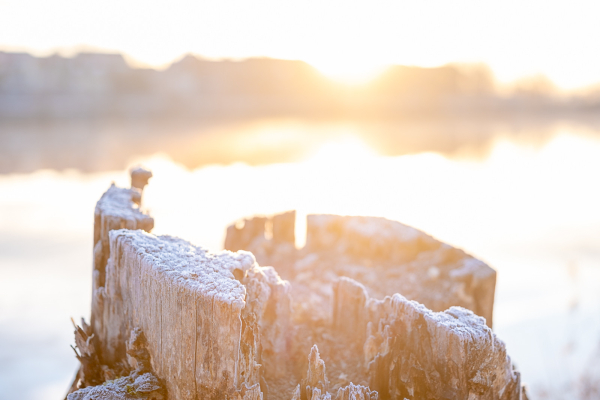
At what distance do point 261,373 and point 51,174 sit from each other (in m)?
26.7

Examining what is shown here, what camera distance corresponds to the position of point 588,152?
41.9 meters

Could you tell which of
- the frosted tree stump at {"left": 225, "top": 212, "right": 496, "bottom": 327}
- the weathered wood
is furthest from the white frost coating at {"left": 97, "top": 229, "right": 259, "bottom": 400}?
the frosted tree stump at {"left": 225, "top": 212, "right": 496, "bottom": 327}

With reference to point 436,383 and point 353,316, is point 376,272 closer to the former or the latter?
point 353,316

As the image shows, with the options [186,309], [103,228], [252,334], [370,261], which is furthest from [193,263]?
[370,261]

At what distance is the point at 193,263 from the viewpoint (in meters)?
3.59

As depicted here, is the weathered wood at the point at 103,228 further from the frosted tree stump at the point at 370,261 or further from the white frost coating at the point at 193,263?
the frosted tree stump at the point at 370,261

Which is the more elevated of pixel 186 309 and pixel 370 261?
pixel 186 309

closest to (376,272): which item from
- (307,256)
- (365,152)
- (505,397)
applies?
(307,256)

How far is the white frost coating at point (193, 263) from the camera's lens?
326 cm

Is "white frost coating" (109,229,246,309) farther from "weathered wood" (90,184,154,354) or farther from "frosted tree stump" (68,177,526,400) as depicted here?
"weathered wood" (90,184,154,354)

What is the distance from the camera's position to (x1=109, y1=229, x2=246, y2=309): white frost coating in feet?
10.7

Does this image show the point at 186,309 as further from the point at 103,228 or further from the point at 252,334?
the point at 103,228

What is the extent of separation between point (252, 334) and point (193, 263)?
0.62 metres

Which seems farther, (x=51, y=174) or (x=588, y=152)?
(x=588, y=152)
